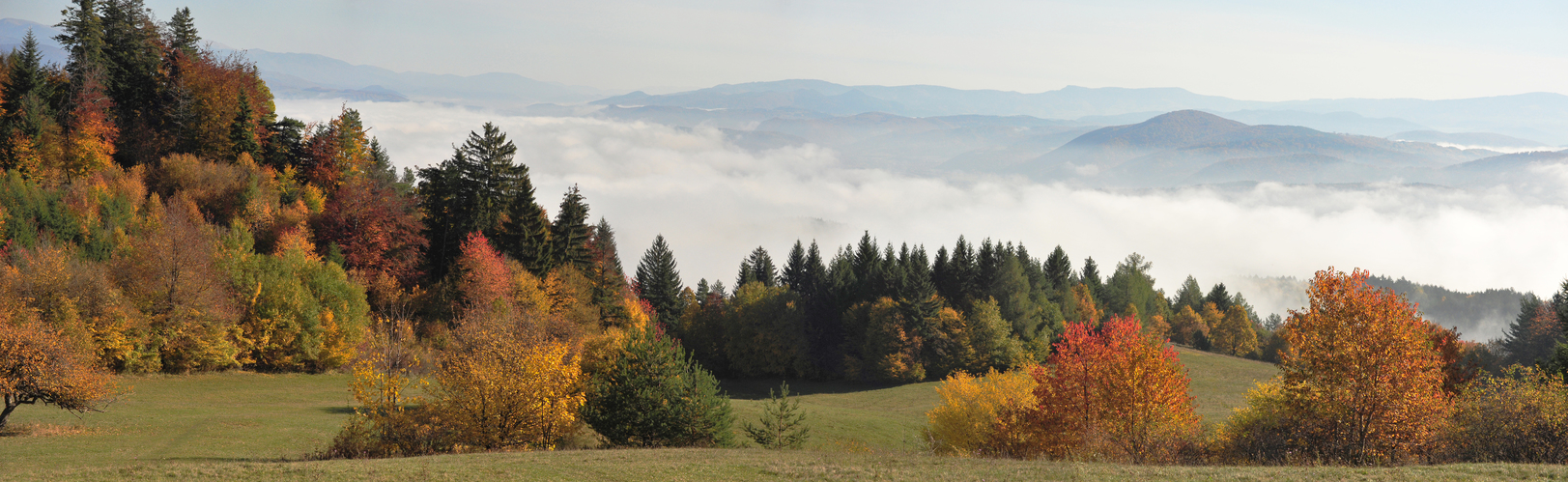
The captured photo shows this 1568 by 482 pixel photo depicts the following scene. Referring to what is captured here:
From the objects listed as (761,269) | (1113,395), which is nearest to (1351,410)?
(1113,395)

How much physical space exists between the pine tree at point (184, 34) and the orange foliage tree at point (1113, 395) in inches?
3095

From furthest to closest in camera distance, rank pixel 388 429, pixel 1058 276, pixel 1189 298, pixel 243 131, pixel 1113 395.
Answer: pixel 1189 298 → pixel 1058 276 → pixel 243 131 → pixel 1113 395 → pixel 388 429

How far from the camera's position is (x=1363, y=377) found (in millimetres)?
25219

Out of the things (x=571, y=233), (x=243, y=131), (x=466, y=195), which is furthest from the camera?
(x=571, y=233)

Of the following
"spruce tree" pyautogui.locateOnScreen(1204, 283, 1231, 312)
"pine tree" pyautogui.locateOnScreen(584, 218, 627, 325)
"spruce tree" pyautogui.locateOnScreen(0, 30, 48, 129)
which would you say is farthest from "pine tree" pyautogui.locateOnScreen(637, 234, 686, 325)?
"spruce tree" pyautogui.locateOnScreen(1204, 283, 1231, 312)

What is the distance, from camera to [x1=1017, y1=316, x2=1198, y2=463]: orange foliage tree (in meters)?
30.5

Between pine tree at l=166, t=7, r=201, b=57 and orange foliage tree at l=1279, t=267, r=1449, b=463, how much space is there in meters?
86.5

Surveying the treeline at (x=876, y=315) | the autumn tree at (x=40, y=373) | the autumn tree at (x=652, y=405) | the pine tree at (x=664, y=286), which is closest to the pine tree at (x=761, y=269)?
the treeline at (x=876, y=315)

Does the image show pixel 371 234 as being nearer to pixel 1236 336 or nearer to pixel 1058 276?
pixel 1058 276

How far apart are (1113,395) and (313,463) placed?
90.1ft

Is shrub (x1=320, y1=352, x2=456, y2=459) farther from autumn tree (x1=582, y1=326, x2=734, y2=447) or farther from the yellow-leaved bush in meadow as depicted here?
the yellow-leaved bush in meadow

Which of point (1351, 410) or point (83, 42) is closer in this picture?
point (1351, 410)

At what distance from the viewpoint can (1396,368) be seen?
24.9 meters

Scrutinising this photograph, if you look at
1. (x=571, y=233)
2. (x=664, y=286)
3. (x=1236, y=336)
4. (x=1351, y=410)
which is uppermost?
(x=571, y=233)
